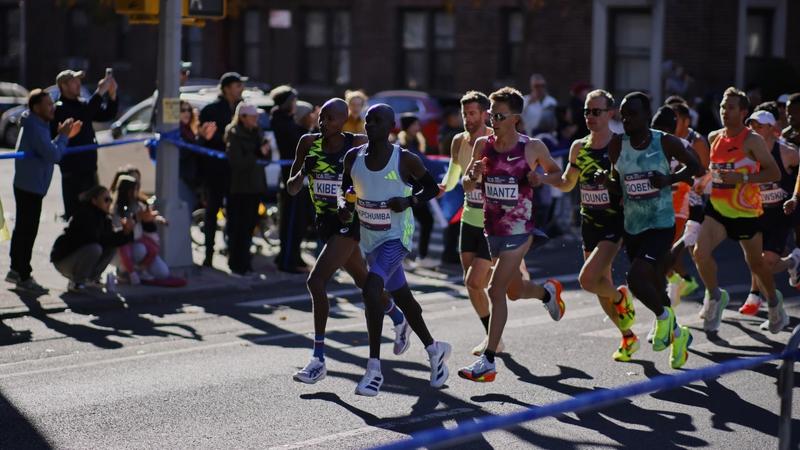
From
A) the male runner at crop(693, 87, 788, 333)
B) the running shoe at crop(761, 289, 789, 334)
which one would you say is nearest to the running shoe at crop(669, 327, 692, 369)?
the male runner at crop(693, 87, 788, 333)

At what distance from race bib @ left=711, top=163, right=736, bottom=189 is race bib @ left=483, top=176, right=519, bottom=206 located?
89.2 inches

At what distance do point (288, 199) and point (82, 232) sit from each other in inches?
103

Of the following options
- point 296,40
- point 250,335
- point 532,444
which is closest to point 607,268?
point 532,444

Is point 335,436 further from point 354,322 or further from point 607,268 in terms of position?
point 354,322

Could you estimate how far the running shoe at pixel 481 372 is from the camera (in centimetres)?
873

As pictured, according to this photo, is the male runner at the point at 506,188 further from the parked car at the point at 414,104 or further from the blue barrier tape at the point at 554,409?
the parked car at the point at 414,104

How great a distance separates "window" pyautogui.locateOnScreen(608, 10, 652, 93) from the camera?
101 ft

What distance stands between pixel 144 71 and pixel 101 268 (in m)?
29.3

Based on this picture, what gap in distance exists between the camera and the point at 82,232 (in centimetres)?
1216

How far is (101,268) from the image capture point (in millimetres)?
12328

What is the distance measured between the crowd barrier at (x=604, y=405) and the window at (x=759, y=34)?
25.9m

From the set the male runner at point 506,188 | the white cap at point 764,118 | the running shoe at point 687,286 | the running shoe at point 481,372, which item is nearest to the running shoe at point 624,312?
the male runner at point 506,188

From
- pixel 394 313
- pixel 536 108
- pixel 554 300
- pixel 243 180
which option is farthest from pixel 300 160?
pixel 536 108

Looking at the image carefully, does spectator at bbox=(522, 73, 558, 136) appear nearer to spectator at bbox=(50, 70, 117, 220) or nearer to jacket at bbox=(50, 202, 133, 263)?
spectator at bbox=(50, 70, 117, 220)
